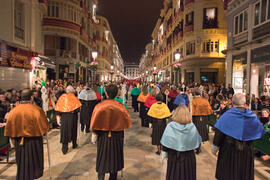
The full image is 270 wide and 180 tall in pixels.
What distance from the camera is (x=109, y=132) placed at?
3.88m

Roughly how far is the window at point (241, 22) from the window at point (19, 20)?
16.0 meters

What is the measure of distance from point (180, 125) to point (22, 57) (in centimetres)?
1370

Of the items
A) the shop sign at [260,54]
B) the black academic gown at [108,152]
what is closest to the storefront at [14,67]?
the black academic gown at [108,152]

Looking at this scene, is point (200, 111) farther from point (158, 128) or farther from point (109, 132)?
point (109, 132)

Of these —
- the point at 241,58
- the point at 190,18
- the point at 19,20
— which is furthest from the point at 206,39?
the point at 19,20

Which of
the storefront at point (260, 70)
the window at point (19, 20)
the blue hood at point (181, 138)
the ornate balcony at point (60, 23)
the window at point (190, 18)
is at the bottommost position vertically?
the blue hood at point (181, 138)

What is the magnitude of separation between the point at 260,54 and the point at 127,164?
11.5m

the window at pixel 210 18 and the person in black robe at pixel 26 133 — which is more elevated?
the window at pixel 210 18

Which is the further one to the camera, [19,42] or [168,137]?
[19,42]

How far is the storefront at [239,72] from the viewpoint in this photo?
47.8 ft

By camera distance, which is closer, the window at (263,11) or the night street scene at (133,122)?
the night street scene at (133,122)

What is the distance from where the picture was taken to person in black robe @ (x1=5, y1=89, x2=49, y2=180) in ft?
12.2

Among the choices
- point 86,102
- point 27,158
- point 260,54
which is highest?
point 260,54

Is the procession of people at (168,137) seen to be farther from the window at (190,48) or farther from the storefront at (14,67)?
the window at (190,48)
